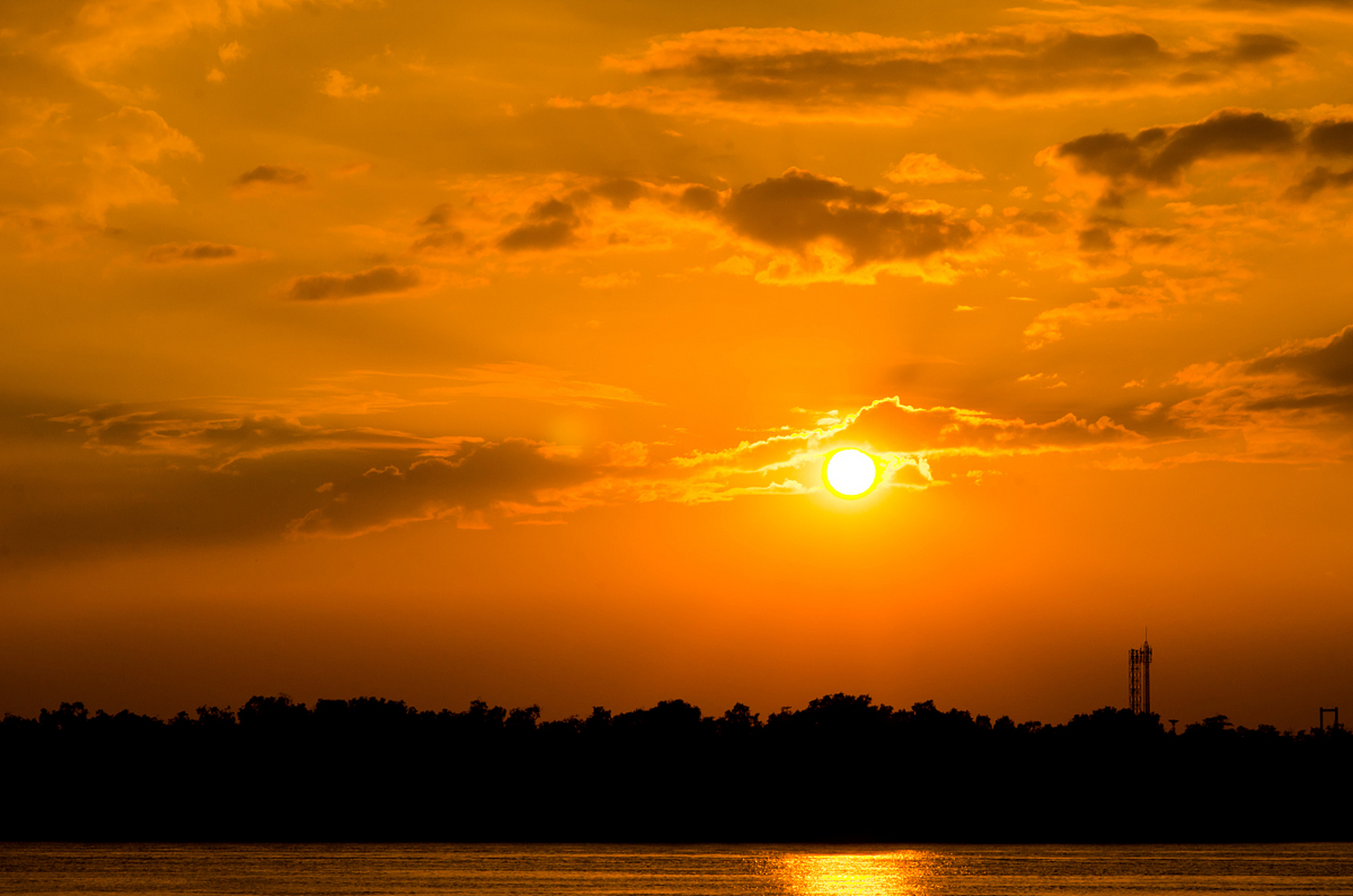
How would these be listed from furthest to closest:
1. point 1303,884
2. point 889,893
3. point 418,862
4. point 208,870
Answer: point 418,862
point 208,870
point 1303,884
point 889,893

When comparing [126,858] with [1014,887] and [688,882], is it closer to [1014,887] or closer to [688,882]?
[688,882]

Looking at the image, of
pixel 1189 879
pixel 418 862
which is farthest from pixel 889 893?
pixel 418 862

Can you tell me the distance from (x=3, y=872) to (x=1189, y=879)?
12173cm

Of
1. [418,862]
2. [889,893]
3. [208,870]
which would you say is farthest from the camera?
[418,862]

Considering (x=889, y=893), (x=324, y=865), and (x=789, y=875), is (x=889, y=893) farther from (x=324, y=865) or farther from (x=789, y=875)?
(x=324, y=865)

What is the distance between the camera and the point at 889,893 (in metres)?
158

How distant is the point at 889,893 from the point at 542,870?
4458cm

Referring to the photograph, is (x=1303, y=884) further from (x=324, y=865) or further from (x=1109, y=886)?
(x=324, y=865)

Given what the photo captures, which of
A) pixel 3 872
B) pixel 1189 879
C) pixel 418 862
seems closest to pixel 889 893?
pixel 1189 879

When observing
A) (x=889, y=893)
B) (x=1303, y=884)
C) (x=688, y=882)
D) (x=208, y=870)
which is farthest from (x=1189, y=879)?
(x=208, y=870)

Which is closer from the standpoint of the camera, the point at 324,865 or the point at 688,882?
the point at 688,882

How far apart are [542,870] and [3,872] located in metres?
55.7

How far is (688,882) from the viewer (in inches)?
6521

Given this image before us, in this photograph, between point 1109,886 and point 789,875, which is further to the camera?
point 789,875
